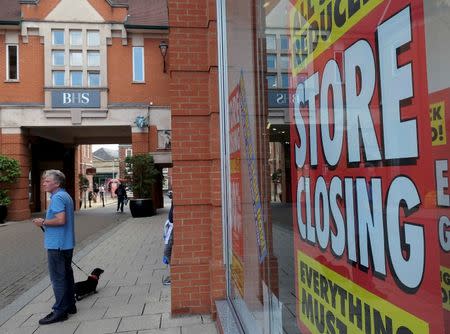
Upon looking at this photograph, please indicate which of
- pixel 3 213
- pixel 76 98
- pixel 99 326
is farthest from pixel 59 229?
pixel 76 98

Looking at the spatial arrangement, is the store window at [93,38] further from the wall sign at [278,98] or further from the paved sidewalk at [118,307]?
the wall sign at [278,98]

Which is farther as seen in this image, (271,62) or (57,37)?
(57,37)

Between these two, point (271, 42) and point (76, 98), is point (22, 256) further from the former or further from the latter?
point (76, 98)

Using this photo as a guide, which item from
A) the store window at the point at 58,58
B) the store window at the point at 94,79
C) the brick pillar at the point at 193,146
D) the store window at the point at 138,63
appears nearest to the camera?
the brick pillar at the point at 193,146

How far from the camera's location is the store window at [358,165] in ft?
2.65

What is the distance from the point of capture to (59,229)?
4.73 meters

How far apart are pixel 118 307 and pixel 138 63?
1649 cm

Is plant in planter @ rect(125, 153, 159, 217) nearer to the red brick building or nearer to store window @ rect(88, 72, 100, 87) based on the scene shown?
the red brick building

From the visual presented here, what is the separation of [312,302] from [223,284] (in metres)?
3.05

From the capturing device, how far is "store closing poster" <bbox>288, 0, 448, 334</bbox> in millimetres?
835

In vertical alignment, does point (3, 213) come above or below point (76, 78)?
below

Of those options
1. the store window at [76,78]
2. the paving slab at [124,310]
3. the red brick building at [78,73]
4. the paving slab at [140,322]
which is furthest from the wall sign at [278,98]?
the store window at [76,78]

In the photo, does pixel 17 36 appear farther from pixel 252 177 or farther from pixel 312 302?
pixel 312 302

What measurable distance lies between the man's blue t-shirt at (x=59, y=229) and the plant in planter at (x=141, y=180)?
552 inches
